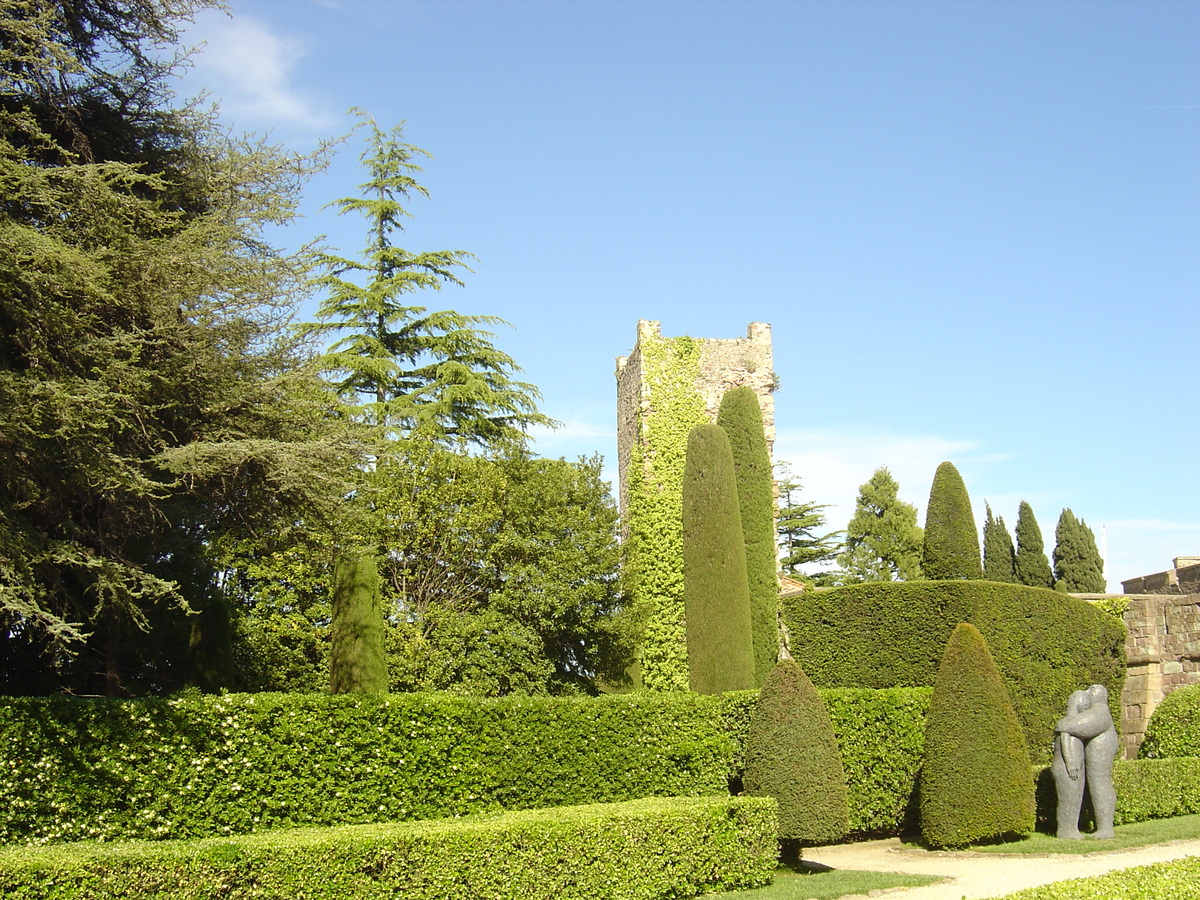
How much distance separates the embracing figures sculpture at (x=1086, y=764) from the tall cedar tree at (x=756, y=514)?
601 centimetres

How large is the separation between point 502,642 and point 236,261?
9.91 metres

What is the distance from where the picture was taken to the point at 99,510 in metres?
11.8

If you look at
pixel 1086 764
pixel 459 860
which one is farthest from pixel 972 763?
pixel 459 860

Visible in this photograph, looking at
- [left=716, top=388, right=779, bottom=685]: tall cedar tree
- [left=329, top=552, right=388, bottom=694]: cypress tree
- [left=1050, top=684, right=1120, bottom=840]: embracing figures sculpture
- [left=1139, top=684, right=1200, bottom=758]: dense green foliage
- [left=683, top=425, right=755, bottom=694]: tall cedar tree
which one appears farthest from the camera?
[left=716, top=388, right=779, bottom=685]: tall cedar tree

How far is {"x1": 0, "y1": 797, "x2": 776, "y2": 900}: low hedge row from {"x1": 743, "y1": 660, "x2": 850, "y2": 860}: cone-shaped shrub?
1.40 ft

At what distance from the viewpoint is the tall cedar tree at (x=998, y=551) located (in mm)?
36688

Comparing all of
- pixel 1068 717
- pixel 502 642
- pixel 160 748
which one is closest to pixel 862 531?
pixel 502 642

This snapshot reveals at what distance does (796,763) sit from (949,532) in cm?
622

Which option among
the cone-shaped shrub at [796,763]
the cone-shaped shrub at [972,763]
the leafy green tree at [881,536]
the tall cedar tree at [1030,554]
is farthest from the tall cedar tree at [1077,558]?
the cone-shaped shrub at [796,763]

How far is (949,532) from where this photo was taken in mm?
16188

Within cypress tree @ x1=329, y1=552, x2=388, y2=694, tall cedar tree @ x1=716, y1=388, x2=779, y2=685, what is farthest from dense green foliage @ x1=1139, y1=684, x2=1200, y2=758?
cypress tree @ x1=329, y1=552, x2=388, y2=694

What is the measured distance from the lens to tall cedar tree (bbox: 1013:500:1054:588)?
36125mm

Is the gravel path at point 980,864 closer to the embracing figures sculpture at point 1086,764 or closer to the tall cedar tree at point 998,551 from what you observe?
the embracing figures sculpture at point 1086,764

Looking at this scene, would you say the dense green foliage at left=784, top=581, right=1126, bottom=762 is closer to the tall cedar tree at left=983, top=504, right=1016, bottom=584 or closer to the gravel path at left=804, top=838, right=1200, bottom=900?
the gravel path at left=804, top=838, right=1200, bottom=900
